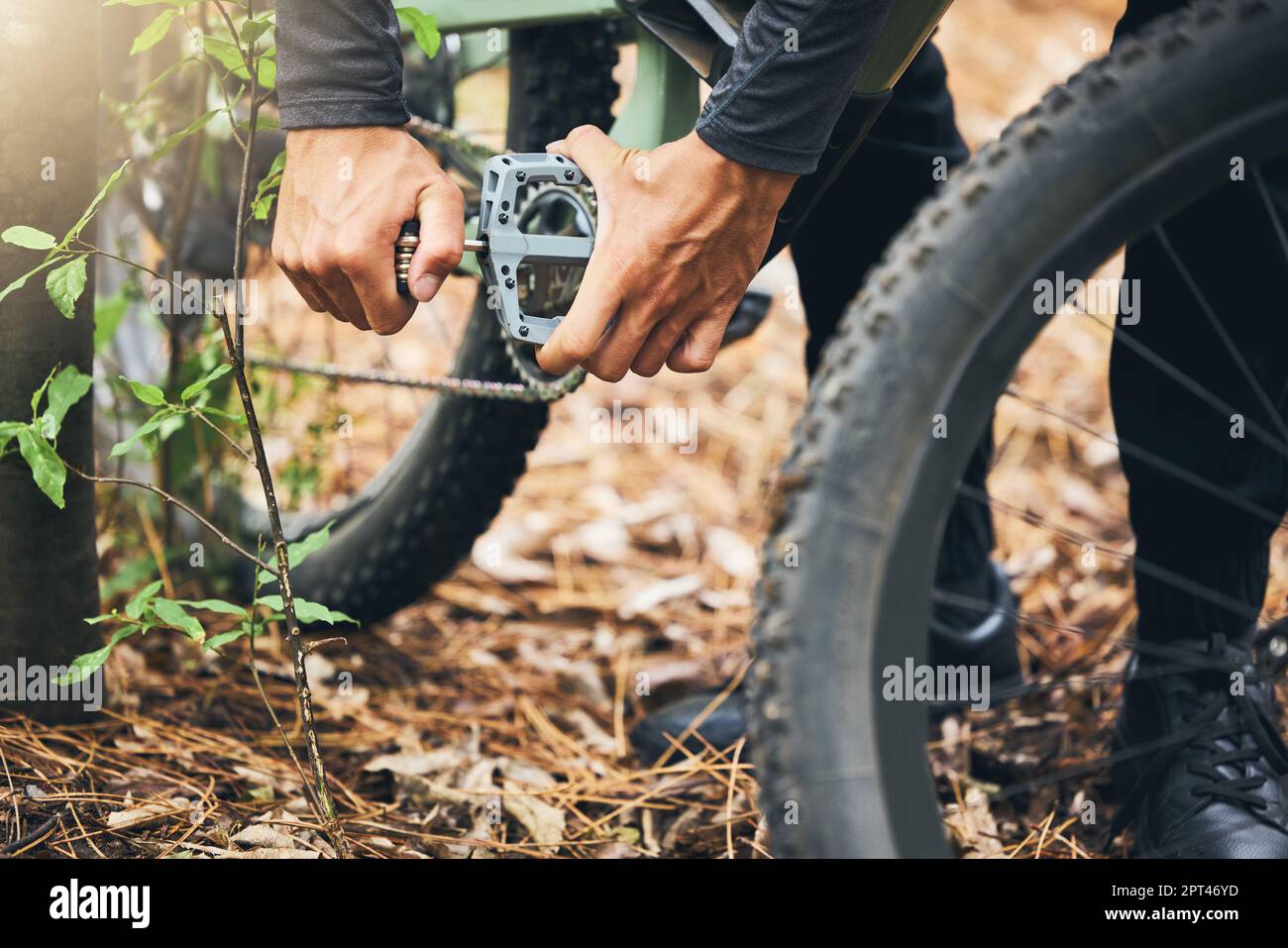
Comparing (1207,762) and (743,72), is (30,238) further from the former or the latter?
(1207,762)

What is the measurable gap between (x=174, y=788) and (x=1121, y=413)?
95 cm

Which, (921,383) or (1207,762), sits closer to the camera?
(921,383)

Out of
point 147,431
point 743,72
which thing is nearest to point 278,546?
point 147,431

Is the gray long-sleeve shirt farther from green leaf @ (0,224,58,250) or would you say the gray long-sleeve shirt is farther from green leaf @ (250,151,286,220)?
green leaf @ (0,224,58,250)

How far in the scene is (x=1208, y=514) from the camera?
1.05 metres

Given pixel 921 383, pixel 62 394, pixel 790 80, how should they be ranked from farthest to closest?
pixel 62 394 → pixel 790 80 → pixel 921 383

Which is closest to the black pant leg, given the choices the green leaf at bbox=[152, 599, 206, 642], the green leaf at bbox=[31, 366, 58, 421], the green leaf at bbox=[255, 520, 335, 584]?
the green leaf at bbox=[255, 520, 335, 584]

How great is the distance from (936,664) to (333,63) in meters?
0.91

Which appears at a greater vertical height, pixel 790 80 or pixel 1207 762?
pixel 790 80

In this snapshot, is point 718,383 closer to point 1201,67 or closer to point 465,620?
point 465,620

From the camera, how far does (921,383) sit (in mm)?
678

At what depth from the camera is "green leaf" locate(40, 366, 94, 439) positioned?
0.96 m

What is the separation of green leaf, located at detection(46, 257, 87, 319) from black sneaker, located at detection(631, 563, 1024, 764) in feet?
2.42
